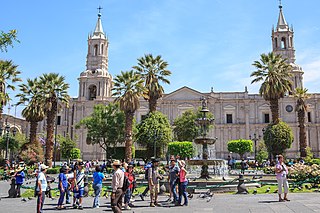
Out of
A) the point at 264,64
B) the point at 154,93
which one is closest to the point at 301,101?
the point at 264,64

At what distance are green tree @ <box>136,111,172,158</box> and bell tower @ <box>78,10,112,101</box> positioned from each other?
24.4 meters

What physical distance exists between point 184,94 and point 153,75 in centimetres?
2357

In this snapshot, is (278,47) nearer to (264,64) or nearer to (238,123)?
(238,123)

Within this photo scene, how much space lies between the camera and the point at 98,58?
5691 cm

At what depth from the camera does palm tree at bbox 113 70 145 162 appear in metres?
30.4

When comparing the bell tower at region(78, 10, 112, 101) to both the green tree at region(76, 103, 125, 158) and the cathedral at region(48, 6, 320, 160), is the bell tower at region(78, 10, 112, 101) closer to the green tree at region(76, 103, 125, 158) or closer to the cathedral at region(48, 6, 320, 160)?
the cathedral at region(48, 6, 320, 160)

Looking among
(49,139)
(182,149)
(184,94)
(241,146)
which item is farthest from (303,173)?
(184,94)

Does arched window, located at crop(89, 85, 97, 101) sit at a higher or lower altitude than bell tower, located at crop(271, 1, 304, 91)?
lower

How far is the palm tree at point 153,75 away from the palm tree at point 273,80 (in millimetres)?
8951

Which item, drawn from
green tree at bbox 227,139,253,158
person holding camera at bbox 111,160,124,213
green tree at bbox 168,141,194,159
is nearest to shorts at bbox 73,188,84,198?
person holding camera at bbox 111,160,124,213

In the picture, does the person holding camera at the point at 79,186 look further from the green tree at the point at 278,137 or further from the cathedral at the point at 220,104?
the cathedral at the point at 220,104

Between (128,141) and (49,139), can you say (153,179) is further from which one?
(49,139)

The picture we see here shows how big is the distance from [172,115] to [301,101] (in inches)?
921

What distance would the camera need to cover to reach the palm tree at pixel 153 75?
3238cm
